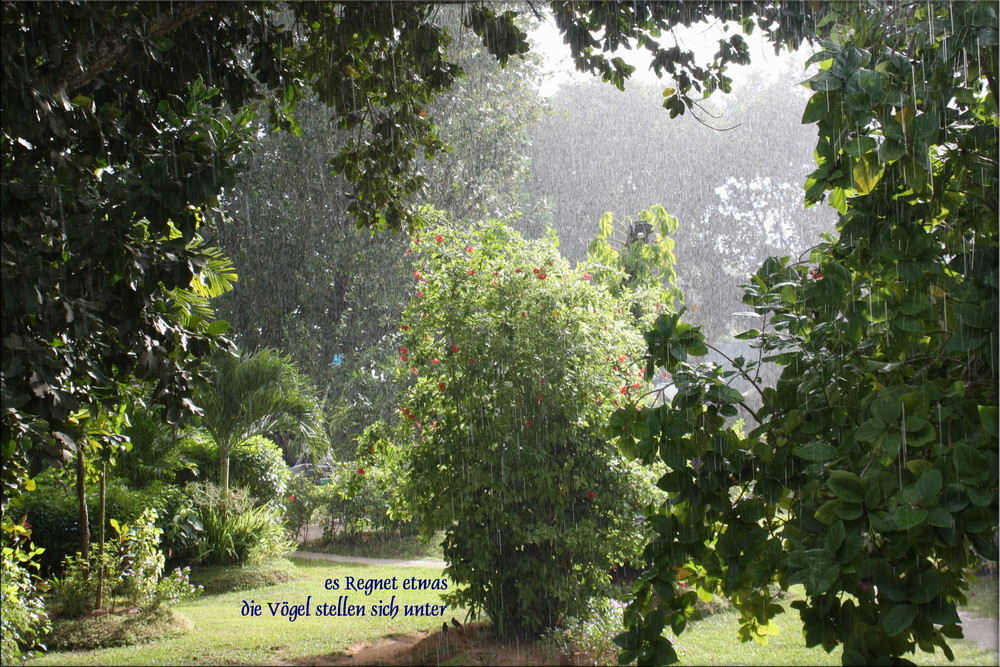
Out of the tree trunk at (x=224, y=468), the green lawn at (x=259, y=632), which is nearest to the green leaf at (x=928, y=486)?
the green lawn at (x=259, y=632)

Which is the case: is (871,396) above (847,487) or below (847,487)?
above

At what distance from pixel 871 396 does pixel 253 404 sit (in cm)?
643

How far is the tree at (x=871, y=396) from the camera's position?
1.11 meters

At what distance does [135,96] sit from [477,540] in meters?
2.57

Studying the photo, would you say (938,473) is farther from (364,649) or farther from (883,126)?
(364,649)

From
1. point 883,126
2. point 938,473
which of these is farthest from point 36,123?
point 938,473

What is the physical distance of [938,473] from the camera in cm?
102

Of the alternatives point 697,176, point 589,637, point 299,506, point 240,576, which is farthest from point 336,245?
point 697,176

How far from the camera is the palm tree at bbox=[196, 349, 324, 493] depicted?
273 inches

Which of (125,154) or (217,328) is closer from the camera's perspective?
(125,154)

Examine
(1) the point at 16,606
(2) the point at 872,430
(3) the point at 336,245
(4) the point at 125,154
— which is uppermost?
(3) the point at 336,245

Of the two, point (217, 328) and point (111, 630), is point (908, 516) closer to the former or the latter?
point (217, 328)

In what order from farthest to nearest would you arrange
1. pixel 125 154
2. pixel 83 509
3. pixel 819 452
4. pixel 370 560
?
pixel 370 560 < pixel 83 509 < pixel 125 154 < pixel 819 452

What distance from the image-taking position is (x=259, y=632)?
4.80 metres
